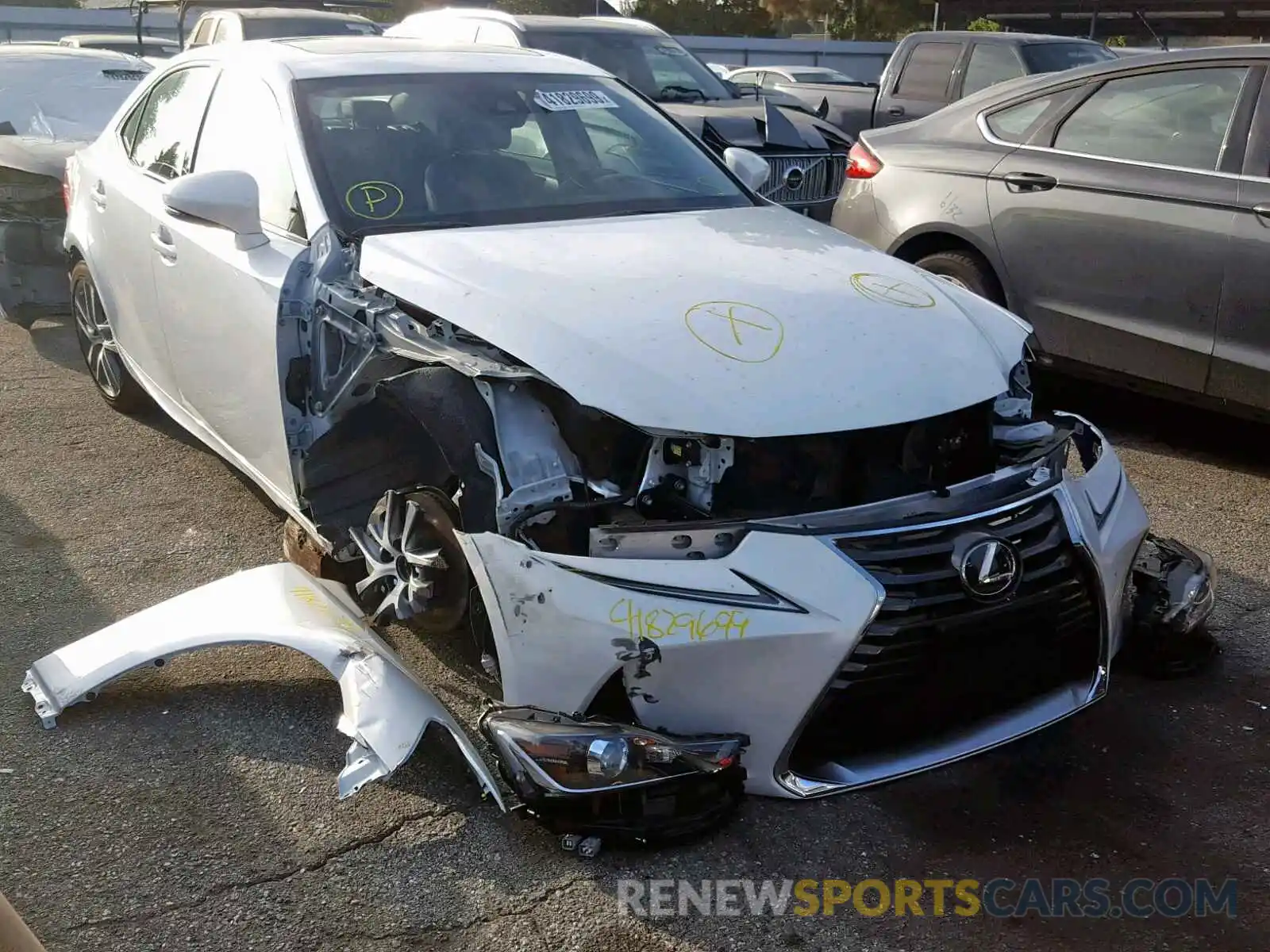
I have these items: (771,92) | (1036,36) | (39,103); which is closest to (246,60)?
(39,103)

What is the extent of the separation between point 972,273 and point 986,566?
11.2 feet

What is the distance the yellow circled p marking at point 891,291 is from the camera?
343 centimetres

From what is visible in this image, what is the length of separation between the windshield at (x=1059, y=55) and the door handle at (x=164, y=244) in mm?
8326

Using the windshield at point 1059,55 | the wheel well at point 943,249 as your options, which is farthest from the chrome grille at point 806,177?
the windshield at point 1059,55

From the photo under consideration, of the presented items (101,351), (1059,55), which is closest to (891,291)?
(101,351)

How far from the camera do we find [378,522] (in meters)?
3.54

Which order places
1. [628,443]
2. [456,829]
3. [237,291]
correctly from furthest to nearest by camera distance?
[237,291]
[628,443]
[456,829]

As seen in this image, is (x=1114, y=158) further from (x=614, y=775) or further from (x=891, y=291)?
(x=614, y=775)

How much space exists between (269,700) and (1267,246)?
13.3 feet

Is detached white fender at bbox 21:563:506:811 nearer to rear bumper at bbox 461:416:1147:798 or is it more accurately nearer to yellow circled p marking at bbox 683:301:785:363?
rear bumper at bbox 461:416:1147:798

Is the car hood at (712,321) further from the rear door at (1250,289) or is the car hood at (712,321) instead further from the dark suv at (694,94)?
the dark suv at (694,94)

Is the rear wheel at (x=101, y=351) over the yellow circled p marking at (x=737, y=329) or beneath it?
beneath

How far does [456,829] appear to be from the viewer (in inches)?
116

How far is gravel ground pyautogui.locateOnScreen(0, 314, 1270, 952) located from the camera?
104 inches
